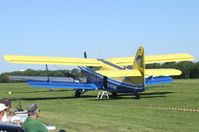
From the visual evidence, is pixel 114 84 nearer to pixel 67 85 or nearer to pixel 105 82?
pixel 105 82

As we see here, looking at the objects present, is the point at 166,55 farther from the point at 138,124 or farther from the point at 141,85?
the point at 138,124

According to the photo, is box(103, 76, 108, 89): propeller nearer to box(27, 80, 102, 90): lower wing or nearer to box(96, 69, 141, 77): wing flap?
box(27, 80, 102, 90): lower wing

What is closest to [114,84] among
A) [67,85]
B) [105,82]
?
[105,82]

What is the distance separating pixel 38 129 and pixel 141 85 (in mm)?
19799

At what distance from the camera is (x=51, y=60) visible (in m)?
30.0

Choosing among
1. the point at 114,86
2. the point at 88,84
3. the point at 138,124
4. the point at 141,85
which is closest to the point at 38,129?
the point at 138,124

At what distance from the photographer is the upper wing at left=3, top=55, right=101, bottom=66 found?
28.7m

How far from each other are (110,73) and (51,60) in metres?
5.60

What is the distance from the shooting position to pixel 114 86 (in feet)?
93.9

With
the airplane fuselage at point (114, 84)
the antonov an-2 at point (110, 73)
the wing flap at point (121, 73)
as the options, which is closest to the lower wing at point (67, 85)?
the antonov an-2 at point (110, 73)

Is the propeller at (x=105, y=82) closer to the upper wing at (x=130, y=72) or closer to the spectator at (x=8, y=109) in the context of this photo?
the upper wing at (x=130, y=72)

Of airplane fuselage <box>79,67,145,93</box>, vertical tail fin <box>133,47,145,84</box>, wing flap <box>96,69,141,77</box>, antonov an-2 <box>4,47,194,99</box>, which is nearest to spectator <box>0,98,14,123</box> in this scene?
wing flap <box>96,69,141,77</box>

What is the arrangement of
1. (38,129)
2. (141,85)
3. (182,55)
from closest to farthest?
(38,129) → (141,85) → (182,55)

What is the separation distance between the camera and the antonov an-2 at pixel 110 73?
2656 centimetres
